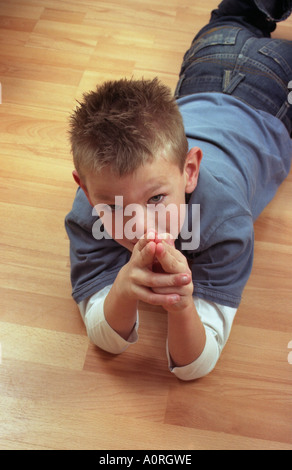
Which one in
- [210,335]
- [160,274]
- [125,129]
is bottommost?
[210,335]

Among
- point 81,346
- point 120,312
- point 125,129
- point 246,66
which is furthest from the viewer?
point 246,66

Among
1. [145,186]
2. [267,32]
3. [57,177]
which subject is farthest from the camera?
[267,32]

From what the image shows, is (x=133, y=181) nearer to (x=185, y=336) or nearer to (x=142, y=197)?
(x=142, y=197)

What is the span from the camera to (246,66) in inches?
41.7

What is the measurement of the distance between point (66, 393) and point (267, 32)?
0.96 metres

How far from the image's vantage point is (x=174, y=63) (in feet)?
4.36

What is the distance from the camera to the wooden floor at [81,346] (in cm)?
81

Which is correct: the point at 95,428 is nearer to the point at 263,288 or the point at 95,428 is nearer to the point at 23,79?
the point at 263,288

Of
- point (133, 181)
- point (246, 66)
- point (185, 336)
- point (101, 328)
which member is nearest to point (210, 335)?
point (185, 336)

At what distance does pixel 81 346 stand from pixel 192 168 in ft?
1.20

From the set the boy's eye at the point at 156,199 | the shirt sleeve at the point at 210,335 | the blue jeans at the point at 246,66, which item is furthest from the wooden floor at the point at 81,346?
the boy's eye at the point at 156,199

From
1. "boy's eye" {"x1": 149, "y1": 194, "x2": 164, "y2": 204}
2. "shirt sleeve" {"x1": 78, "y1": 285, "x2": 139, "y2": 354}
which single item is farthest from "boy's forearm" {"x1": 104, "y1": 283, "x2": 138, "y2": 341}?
"boy's eye" {"x1": 149, "y1": 194, "x2": 164, "y2": 204}

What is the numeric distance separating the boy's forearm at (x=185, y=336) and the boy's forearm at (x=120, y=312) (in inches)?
2.4
